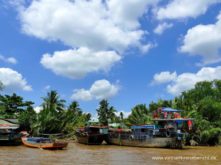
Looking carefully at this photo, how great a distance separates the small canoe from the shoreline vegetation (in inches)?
376

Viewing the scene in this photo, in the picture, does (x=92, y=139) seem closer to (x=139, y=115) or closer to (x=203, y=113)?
(x=139, y=115)

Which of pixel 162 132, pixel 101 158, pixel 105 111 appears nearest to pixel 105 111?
pixel 105 111

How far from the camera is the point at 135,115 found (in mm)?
54812

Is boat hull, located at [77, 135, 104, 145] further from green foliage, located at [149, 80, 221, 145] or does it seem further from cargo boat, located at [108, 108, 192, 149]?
green foliage, located at [149, 80, 221, 145]

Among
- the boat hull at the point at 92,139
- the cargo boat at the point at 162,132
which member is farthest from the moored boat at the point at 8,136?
the cargo boat at the point at 162,132

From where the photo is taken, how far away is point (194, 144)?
1847 inches

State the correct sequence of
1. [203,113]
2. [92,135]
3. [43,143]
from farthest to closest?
[203,113]
[92,135]
[43,143]

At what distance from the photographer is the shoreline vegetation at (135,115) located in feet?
153

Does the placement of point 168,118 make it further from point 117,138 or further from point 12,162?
point 12,162

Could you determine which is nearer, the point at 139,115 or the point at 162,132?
the point at 162,132

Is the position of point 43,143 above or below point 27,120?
below

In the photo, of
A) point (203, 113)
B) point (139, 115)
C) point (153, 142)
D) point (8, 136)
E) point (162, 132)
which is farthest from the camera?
point (139, 115)

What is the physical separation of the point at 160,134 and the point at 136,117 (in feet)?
45.8

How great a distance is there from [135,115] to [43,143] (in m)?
22.3
